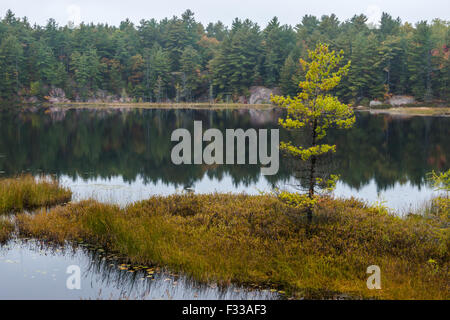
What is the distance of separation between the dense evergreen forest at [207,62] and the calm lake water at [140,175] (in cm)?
4505

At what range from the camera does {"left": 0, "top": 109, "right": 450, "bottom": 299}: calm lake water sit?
32.9 ft

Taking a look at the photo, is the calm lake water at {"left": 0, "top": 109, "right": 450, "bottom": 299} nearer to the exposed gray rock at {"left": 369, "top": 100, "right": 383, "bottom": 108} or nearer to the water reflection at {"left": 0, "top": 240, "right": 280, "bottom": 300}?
the water reflection at {"left": 0, "top": 240, "right": 280, "bottom": 300}

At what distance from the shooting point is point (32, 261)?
11430mm

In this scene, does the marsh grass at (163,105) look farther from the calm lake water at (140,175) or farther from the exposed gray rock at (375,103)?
the calm lake water at (140,175)

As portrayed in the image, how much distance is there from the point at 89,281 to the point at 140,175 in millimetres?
16408

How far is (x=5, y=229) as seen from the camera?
13250 millimetres

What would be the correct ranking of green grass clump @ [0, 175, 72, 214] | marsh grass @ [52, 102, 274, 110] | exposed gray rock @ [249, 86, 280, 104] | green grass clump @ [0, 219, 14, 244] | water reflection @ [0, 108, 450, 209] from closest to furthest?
green grass clump @ [0, 219, 14, 244] → green grass clump @ [0, 175, 72, 214] → water reflection @ [0, 108, 450, 209] → marsh grass @ [52, 102, 274, 110] → exposed gray rock @ [249, 86, 280, 104]

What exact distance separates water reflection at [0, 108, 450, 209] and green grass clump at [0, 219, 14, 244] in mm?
3713

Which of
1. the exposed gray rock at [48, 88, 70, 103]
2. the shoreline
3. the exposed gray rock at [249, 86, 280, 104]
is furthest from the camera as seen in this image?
the exposed gray rock at [48, 88, 70, 103]

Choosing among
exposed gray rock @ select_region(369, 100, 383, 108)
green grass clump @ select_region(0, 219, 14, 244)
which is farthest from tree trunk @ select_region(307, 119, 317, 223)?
exposed gray rock @ select_region(369, 100, 383, 108)

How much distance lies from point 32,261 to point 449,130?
Result: 52.3 metres

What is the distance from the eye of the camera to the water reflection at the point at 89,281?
9.53 m

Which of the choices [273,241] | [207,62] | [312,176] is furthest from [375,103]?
[273,241]

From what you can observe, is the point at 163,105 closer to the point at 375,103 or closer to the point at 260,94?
the point at 260,94
